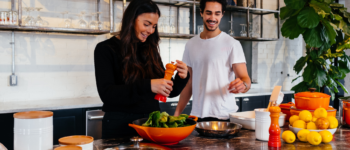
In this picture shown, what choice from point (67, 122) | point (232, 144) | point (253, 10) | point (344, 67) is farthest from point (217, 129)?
point (253, 10)

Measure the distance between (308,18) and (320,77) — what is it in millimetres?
901

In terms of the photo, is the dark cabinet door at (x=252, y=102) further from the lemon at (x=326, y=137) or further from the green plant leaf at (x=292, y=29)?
the lemon at (x=326, y=137)

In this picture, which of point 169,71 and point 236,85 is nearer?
point 169,71

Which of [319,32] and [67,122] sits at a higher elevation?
[319,32]

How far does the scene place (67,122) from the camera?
3.04 m

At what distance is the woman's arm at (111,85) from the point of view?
1.58 meters

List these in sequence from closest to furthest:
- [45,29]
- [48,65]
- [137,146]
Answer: [137,146]
[45,29]
[48,65]

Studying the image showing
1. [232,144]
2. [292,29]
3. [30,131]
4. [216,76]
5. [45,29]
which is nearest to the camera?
[30,131]

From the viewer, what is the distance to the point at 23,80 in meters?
3.46

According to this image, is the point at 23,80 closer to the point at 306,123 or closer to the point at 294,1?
the point at 306,123

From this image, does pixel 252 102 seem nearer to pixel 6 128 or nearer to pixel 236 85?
pixel 236 85

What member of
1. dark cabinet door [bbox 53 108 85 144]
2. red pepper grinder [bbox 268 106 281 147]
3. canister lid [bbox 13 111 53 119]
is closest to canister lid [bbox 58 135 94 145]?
canister lid [bbox 13 111 53 119]

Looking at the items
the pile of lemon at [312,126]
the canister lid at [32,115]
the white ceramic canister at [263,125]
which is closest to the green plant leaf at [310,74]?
the pile of lemon at [312,126]

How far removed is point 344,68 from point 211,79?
2990mm
